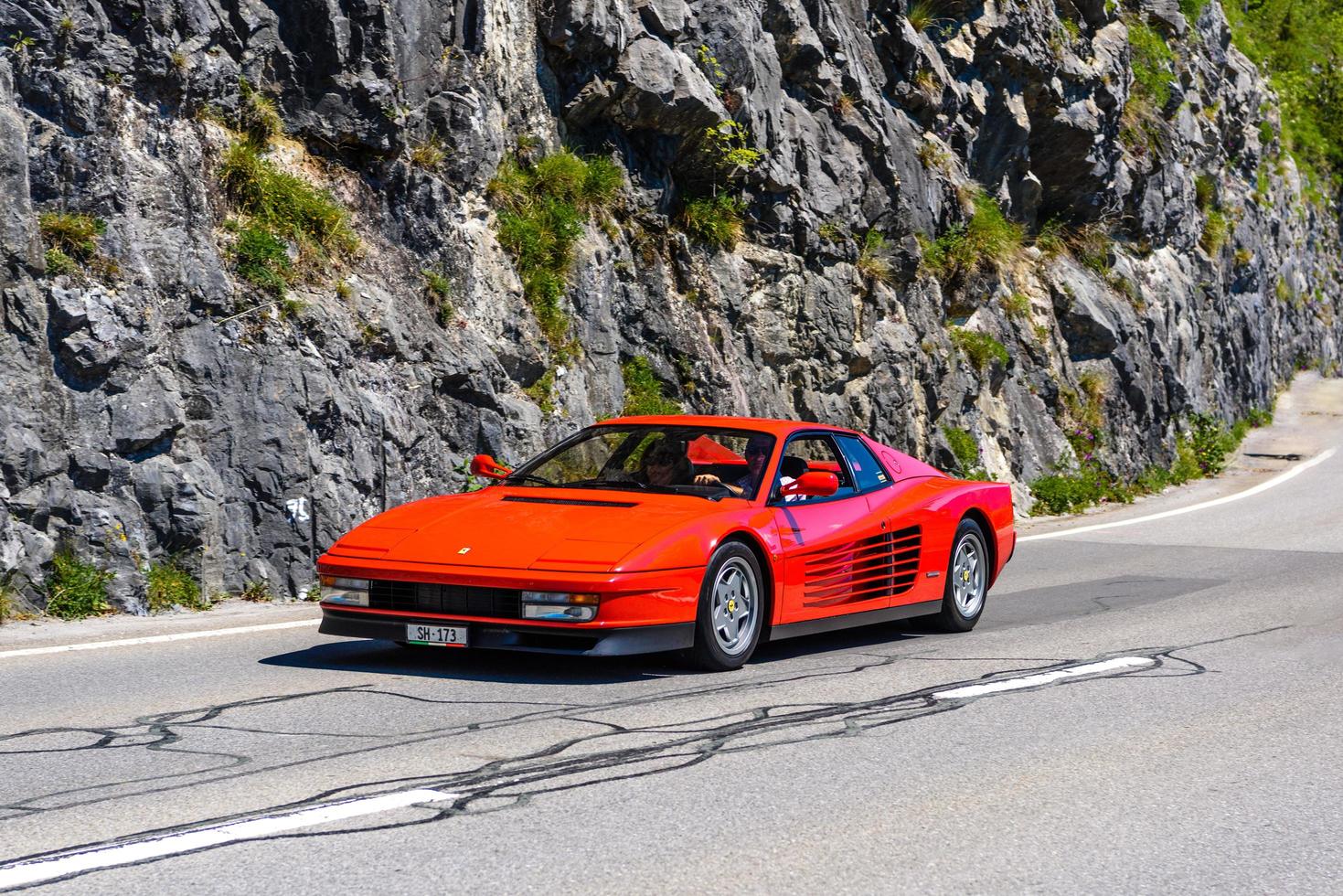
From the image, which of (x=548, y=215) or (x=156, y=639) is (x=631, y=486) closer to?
(x=156, y=639)

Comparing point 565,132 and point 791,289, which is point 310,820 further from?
point 791,289

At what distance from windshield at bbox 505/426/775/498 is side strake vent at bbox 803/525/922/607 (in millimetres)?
622

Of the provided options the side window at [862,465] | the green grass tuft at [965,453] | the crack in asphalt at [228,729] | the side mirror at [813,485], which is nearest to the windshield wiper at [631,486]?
the side mirror at [813,485]

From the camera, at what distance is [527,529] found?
7.66 m

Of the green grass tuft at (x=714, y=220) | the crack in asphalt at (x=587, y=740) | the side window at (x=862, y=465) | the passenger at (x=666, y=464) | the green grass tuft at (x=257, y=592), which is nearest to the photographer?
the crack in asphalt at (x=587, y=740)

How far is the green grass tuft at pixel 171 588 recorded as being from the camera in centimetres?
1023

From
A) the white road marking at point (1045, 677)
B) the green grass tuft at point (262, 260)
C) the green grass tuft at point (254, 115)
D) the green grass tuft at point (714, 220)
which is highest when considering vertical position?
the green grass tuft at point (254, 115)

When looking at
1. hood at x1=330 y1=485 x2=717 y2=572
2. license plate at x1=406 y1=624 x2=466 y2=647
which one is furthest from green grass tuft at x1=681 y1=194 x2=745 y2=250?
license plate at x1=406 y1=624 x2=466 y2=647

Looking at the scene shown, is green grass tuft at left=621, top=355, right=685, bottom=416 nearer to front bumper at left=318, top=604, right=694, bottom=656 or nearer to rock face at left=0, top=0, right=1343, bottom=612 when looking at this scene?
rock face at left=0, top=0, right=1343, bottom=612

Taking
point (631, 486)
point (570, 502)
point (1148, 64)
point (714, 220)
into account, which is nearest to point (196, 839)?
point (570, 502)

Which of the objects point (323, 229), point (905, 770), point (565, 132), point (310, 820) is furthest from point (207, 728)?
point (565, 132)

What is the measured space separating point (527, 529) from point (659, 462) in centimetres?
139

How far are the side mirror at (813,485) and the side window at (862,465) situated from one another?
102 centimetres

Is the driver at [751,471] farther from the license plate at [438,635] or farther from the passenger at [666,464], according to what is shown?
the license plate at [438,635]
